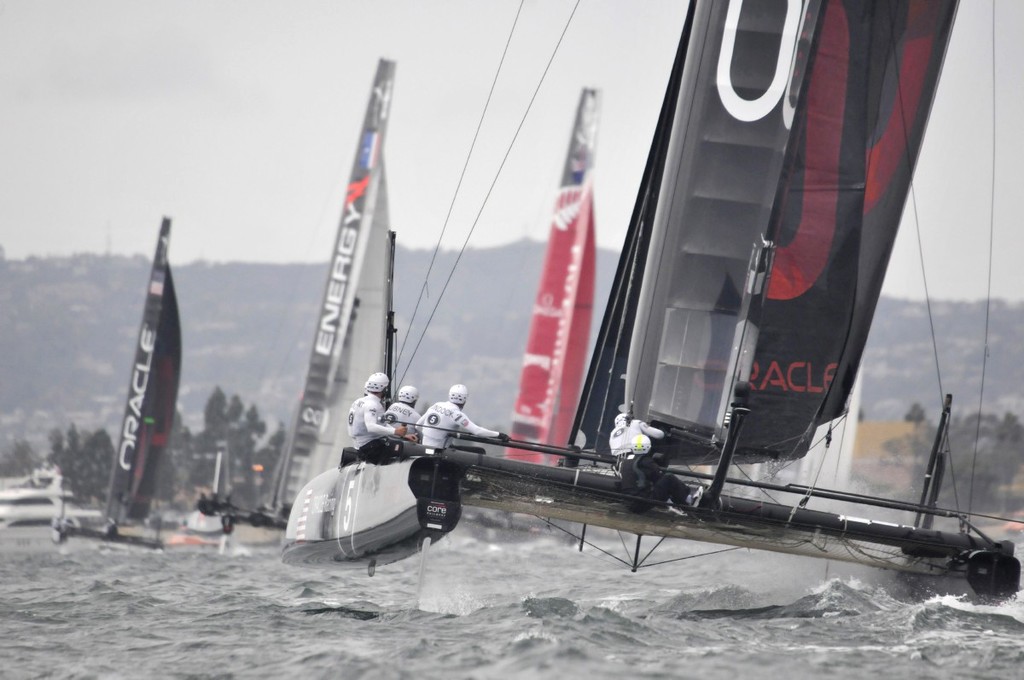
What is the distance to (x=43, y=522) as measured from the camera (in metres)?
29.3

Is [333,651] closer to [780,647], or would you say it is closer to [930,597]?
[780,647]

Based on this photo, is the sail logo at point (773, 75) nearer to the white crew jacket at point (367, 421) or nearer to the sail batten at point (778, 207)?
the sail batten at point (778, 207)

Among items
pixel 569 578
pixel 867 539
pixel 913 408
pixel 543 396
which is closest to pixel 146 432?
pixel 543 396

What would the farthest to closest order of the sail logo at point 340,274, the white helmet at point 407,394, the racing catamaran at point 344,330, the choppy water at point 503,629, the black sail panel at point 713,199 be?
the sail logo at point 340,274 < the racing catamaran at point 344,330 < the black sail panel at point 713,199 < the white helmet at point 407,394 < the choppy water at point 503,629

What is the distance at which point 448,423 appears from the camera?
9.98m

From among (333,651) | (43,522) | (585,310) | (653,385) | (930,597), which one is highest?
A: (585,310)

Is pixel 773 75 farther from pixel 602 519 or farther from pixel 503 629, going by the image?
pixel 503 629

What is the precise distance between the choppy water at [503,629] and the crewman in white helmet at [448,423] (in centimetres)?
76

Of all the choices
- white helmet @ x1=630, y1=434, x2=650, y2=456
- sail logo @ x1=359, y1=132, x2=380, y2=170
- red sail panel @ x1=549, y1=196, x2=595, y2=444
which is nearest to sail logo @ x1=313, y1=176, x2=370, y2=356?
sail logo @ x1=359, y1=132, x2=380, y2=170

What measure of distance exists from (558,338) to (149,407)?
7965 millimetres

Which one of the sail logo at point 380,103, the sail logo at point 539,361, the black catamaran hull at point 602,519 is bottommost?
the black catamaran hull at point 602,519

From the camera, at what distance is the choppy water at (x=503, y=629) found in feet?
24.9

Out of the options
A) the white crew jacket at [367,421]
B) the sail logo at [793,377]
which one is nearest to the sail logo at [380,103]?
the white crew jacket at [367,421]

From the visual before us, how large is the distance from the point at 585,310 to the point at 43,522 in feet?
40.3
